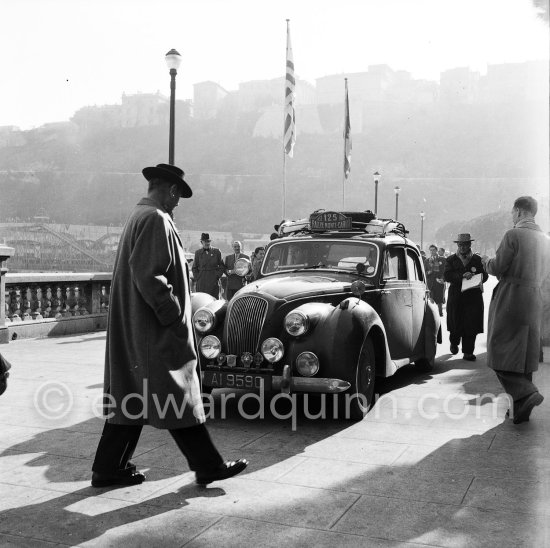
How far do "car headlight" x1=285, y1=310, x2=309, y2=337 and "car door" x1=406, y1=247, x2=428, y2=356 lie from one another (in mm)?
2509

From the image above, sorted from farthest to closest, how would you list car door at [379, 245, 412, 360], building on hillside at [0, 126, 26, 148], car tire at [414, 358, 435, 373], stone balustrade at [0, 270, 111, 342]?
building on hillside at [0, 126, 26, 148] < stone balustrade at [0, 270, 111, 342] < car tire at [414, 358, 435, 373] < car door at [379, 245, 412, 360]

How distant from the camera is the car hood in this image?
667 cm

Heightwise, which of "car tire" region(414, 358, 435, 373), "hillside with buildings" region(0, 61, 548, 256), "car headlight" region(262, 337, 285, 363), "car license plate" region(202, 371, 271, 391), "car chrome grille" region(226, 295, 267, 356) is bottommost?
"car tire" region(414, 358, 435, 373)

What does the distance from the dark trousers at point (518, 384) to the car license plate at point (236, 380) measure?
2079 mm

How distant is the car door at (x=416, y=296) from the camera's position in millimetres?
8484

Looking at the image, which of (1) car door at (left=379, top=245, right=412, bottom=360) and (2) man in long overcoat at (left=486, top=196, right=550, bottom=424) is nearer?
(2) man in long overcoat at (left=486, top=196, right=550, bottom=424)

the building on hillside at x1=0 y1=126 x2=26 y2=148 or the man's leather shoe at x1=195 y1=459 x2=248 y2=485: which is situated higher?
the building on hillside at x1=0 y1=126 x2=26 y2=148

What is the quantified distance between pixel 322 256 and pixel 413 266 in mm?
1565

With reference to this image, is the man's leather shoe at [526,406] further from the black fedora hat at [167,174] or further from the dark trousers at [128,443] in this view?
the black fedora hat at [167,174]

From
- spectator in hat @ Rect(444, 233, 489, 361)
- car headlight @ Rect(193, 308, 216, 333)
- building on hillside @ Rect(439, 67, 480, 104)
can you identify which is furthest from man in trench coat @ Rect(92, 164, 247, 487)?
building on hillside @ Rect(439, 67, 480, 104)

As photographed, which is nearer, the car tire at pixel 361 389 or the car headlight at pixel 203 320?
the car tire at pixel 361 389

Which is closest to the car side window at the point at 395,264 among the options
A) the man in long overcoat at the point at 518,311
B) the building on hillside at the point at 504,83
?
the man in long overcoat at the point at 518,311

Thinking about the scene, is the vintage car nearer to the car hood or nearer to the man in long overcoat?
the car hood

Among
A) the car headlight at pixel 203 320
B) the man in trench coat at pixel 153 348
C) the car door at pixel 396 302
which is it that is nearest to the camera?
the man in trench coat at pixel 153 348
